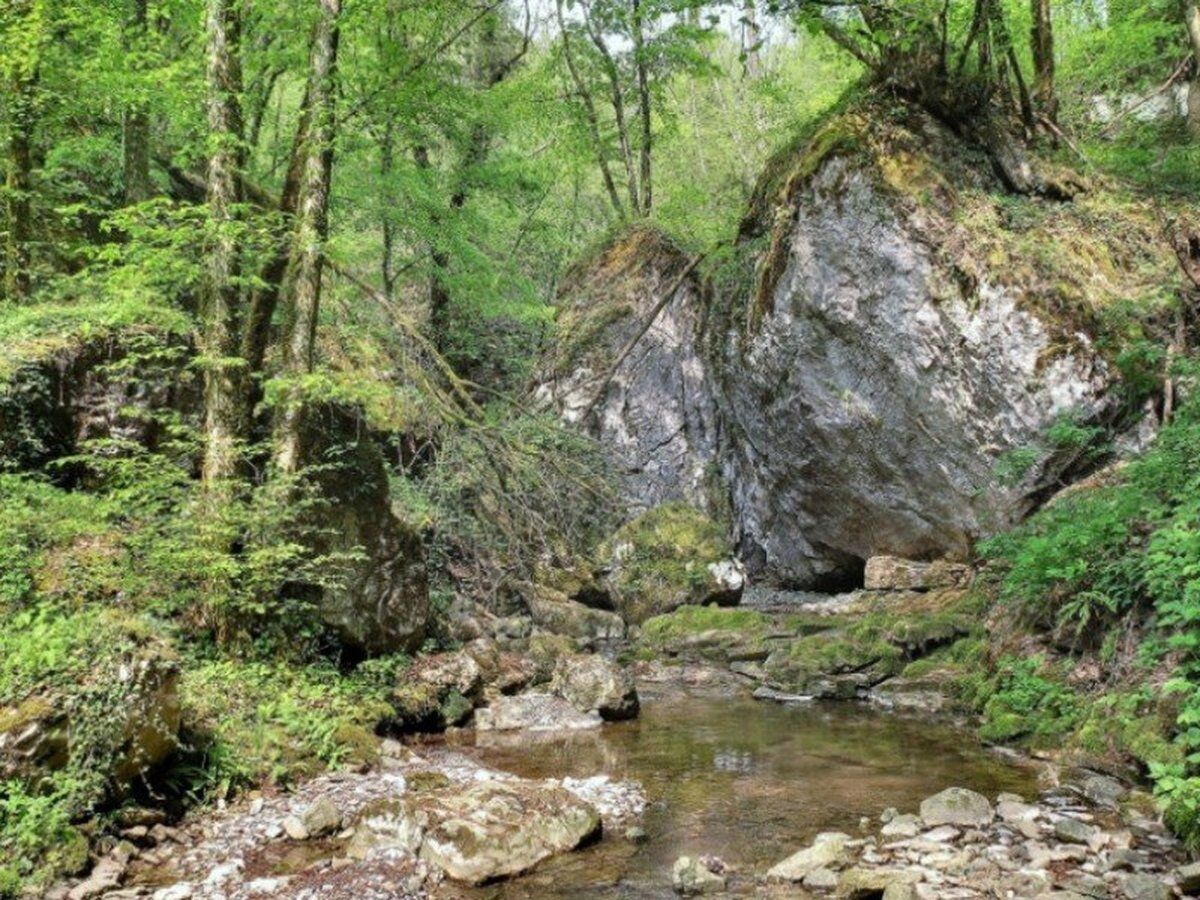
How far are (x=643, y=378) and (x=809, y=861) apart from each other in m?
14.7

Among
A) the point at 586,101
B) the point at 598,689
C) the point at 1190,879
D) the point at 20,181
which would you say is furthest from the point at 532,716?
the point at 586,101

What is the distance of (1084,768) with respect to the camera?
6457mm

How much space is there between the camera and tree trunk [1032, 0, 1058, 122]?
1151 centimetres

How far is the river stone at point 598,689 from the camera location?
9133 millimetres

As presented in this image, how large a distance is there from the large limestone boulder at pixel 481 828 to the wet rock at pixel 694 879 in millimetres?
808

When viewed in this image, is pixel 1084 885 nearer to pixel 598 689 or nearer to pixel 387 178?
pixel 598 689

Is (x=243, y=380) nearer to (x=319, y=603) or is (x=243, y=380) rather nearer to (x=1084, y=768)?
(x=319, y=603)

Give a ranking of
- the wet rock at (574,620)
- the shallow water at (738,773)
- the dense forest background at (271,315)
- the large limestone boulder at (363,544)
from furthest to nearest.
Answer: the wet rock at (574,620) < the large limestone boulder at (363,544) < the dense forest background at (271,315) < the shallow water at (738,773)

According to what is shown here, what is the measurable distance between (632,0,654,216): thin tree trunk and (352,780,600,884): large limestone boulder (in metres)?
16.1

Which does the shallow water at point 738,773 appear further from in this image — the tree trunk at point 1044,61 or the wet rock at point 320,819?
the tree trunk at point 1044,61

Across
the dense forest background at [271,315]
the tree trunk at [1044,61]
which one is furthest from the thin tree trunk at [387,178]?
the tree trunk at [1044,61]

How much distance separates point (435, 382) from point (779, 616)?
6.82 m

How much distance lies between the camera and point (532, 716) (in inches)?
352

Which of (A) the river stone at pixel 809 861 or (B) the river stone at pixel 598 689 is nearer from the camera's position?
(A) the river stone at pixel 809 861
